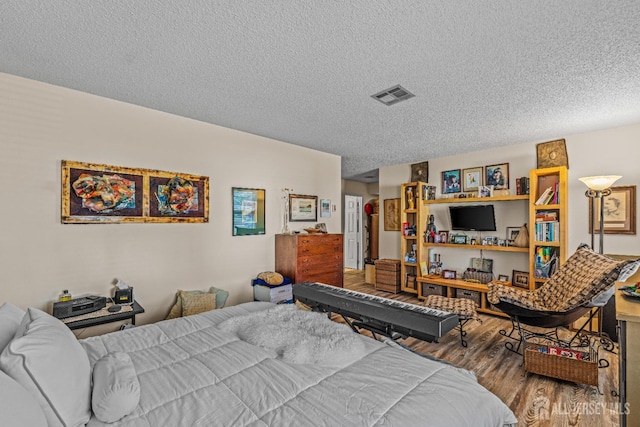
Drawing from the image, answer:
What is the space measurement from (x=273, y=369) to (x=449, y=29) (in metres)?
2.13

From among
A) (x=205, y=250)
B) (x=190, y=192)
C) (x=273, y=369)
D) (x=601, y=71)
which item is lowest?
(x=273, y=369)

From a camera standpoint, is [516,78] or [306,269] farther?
[306,269]

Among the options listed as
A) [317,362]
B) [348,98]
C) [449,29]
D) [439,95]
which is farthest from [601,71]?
[317,362]

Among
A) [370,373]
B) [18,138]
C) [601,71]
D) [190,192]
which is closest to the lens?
[370,373]

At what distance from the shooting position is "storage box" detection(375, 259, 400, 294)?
213 inches

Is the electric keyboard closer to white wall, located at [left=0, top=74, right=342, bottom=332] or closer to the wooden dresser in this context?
the wooden dresser

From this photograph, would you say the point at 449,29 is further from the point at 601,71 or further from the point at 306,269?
the point at 306,269

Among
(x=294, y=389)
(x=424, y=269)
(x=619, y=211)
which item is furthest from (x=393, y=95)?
(x=424, y=269)

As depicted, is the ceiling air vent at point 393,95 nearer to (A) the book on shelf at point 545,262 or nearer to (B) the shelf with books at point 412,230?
(B) the shelf with books at point 412,230

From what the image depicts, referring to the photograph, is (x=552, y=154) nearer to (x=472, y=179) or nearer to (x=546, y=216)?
(x=546, y=216)

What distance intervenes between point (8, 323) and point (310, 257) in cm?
296

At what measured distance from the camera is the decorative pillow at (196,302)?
9.86ft

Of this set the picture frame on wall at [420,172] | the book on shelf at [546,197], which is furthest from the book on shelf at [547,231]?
the picture frame on wall at [420,172]

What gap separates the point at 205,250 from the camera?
11.4 feet
